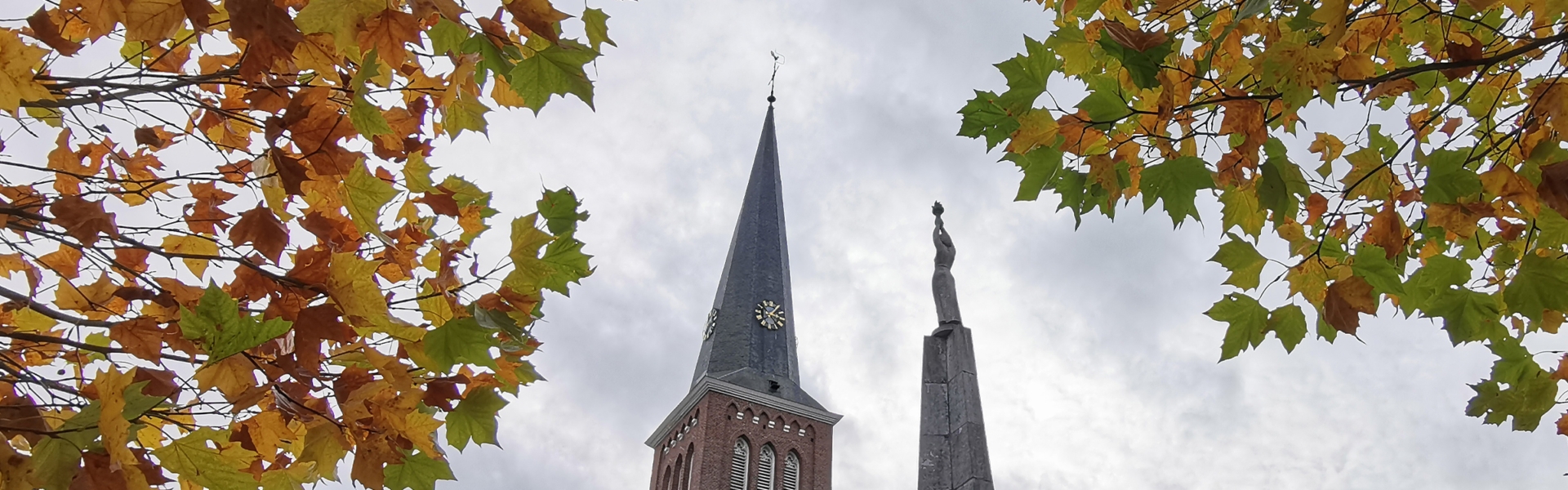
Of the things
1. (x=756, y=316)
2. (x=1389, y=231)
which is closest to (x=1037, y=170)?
(x=1389, y=231)

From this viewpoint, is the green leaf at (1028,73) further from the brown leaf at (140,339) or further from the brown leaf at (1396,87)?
the brown leaf at (140,339)

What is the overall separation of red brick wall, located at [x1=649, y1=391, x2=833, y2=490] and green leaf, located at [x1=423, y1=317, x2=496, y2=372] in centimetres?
3106

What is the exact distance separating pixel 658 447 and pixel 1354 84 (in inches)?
1531

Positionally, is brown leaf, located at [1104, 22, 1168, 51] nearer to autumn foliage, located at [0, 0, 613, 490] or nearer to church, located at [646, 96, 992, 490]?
autumn foliage, located at [0, 0, 613, 490]

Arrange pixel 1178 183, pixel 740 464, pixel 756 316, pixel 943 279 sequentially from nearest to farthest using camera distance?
pixel 1178 183 < pixel 943 279 < pixel 740 464 < pixel 756 316

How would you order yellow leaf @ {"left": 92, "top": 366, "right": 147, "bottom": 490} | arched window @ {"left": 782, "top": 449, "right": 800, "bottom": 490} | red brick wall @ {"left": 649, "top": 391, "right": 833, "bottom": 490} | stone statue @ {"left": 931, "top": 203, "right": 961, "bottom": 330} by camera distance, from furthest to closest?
arched window @ {"left": 782, "top": 449, "right": 800, "bottom": 490}
red brick wall @ {"left": 649, "top": 391, "right": 833, "bottom": 490}
stone statue @ {"left": 931, "top": 203, "right": 961, "bottom": 330}
yellow leaf @ {"left": 92, "top": 366, "right": 147, "bottom": 490}

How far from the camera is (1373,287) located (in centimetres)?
298

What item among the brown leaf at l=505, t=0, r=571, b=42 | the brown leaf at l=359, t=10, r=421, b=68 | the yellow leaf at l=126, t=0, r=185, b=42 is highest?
the brown leaf at l=505, t=0, r=571, b=42

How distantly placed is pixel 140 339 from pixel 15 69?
81 centimetres

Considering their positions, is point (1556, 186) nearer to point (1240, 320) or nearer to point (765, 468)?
point (1240, 320)

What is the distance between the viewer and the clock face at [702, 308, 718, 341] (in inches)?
1484

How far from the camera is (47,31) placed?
2369 millimetres

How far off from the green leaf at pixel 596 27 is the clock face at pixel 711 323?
35176 millimetres

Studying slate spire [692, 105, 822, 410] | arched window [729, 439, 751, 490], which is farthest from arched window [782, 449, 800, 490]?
slate spire [692, 105, 822, 410]
